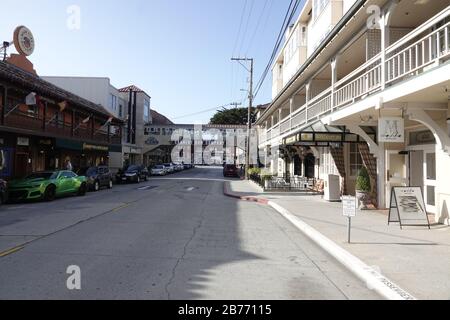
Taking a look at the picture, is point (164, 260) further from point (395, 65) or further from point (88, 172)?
point (88, 172)

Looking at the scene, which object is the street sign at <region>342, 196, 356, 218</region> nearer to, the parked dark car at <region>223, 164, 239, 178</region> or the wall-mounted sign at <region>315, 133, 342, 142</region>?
the wall-mounted sign at <region>315, 133, 342, 142</region>

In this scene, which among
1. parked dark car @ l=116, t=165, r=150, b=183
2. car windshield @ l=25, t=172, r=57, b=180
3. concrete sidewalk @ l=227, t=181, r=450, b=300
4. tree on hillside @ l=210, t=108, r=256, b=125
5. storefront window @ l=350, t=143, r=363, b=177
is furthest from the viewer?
tree on hillside @ l=210, t=108, r=256, b=125

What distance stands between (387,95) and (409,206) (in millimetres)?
3109

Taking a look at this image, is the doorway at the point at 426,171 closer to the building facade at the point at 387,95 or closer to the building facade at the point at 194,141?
the building facade at the point at 387,95

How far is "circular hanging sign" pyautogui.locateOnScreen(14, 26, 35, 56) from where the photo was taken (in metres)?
30.0

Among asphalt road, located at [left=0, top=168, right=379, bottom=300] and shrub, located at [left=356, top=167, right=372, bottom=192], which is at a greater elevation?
shrub, located at [left=356, top=167, right=372, bottom=192]

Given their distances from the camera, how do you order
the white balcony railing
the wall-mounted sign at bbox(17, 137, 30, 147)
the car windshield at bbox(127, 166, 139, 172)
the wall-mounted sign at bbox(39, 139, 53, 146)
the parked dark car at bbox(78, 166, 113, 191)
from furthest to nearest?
the car windshield at bbox(127, 166, 139, 172) → the wall-mounted sign at bbox(39, 139, 53, 146) → the parked dark car at bbox(78, 166, 113, 191) → the wall-mounted sign at bbox(17, 137, 30, 147) → the white balcony railing

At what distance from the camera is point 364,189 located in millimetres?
15594

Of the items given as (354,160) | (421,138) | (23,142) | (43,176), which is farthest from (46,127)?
(421,138)

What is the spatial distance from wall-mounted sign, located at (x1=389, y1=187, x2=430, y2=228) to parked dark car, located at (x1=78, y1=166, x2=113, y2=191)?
754 inches

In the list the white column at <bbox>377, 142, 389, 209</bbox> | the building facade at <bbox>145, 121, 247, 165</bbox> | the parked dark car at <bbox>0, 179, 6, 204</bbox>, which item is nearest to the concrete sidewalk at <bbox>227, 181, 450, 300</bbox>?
the white column at <bbox>377, 142, 389, 209</bbox>

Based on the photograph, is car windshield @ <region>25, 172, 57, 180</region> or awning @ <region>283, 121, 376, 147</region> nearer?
awning @ <region>283, 121, 376, 147</region>
